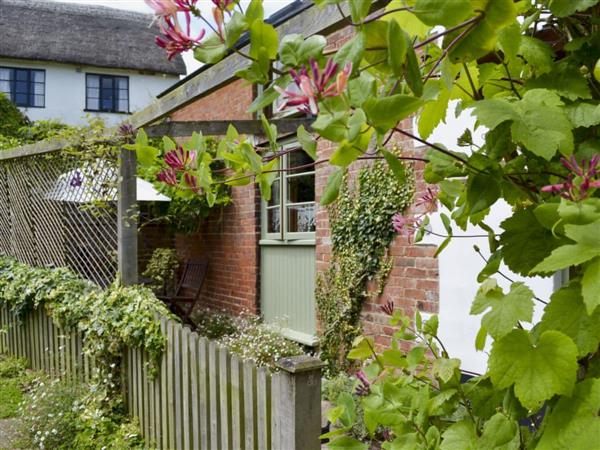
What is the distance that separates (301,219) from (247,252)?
1.27m

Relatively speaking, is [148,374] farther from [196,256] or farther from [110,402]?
[196,256]

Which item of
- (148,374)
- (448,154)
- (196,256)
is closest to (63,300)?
(148,374)

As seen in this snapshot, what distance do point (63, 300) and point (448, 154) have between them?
493cm

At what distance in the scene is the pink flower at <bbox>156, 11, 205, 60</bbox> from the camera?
845 mm

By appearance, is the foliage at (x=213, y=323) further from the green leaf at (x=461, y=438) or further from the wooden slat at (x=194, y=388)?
the green leaf at (x=461, y=438)

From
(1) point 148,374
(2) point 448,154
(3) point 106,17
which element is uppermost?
(3) point 106,17

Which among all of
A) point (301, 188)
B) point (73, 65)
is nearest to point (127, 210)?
point (301, 188)

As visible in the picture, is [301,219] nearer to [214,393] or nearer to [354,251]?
[354,251]

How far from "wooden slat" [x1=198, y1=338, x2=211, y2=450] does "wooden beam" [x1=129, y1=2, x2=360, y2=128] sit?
148cm

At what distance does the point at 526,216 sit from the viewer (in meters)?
0.93

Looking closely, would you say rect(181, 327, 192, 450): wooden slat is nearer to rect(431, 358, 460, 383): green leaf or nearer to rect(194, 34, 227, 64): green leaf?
rect(431, 358, 460, 383): green leaf

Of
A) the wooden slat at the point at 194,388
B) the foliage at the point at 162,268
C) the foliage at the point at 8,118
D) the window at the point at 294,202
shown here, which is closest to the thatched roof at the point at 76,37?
the foliage at the point at 8,118

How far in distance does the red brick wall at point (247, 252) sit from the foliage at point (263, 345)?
3.07ft

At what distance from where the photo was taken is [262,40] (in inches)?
33.4
